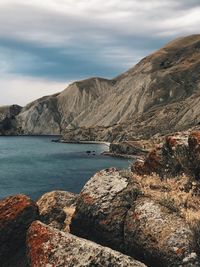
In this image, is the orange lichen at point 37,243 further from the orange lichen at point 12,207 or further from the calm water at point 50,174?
the calm water at point 50,174

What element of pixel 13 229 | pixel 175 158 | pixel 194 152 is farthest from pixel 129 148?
pixel 13 229

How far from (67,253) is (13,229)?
4.03 metres

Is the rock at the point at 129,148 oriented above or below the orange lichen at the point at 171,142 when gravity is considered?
below

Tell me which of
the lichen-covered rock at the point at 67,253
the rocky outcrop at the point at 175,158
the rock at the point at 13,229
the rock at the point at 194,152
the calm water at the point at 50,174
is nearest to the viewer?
the lichen-covered rock at the point at 67,253

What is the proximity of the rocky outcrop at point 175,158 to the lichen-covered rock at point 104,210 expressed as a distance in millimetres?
2920

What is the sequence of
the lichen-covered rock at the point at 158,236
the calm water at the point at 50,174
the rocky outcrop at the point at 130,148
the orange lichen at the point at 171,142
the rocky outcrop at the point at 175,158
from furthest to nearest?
1. the rocky outcrop at the point at 130,148
2. the calm water at the point at 50,174
3. the orange lichen at the point at 171,142
4. the rocky outcrop at the point at 175,158
5. the lichen-covered rock at the point at 158,236

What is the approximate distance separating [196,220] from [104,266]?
10.3ft

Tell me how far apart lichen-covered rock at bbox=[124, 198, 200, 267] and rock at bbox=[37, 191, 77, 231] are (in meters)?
3.80

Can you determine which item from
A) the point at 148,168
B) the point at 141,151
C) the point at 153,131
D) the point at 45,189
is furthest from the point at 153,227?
the point at 153,131

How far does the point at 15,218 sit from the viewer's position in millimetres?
15758

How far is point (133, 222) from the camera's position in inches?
545

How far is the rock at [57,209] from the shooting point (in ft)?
57.8

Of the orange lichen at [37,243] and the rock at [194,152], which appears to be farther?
the rock at [194,152]

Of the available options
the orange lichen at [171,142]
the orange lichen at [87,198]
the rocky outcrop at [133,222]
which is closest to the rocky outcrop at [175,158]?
the orange lichen at [171,142]
